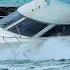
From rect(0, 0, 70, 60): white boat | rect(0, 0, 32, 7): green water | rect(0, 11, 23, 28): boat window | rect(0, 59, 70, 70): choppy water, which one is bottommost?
rect(0, 59, 70, 70): choppy water

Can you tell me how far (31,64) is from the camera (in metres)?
7.61

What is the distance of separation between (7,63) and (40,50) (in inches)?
29.7

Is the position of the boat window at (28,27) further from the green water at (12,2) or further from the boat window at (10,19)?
the green water at (12,2)

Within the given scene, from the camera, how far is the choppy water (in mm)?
7375

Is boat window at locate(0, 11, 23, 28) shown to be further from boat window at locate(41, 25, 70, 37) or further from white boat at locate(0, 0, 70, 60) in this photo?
boat window at locate(41, 25, 70, 37)

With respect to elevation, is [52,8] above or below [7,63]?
above

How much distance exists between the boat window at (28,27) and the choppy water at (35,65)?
0.69 m

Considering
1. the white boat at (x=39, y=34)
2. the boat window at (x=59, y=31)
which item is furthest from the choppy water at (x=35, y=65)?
the boat window at (x=59, y=31)

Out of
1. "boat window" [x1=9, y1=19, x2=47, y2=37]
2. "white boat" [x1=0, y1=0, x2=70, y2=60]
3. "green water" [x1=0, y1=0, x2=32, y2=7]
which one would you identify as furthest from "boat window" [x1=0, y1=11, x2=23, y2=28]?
"green water" [x1=0, y1=0, x2=32, y2=7]

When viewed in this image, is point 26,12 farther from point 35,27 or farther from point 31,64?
point 31,64

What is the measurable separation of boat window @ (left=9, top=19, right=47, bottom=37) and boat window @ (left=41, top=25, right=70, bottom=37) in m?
0.19

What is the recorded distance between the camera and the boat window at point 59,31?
26.5 feet

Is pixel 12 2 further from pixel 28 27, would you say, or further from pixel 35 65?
pixel 35 65

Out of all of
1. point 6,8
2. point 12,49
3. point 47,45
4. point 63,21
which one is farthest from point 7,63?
point 6,8
